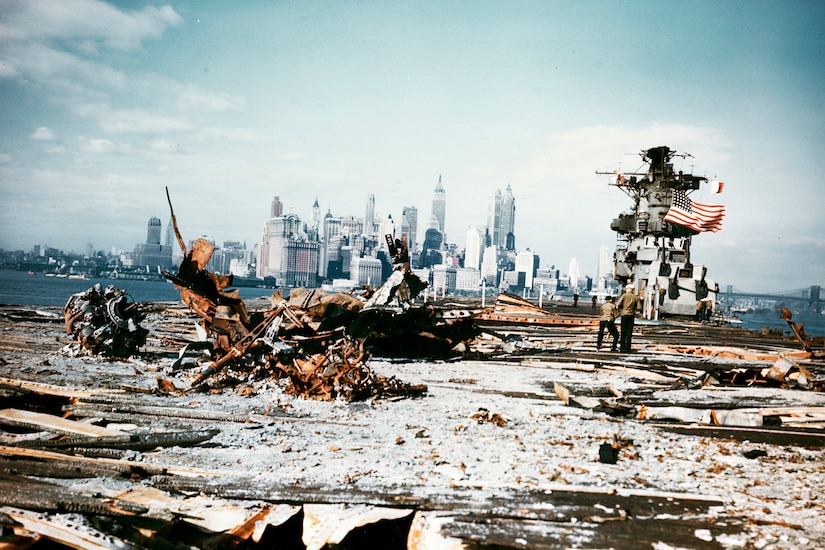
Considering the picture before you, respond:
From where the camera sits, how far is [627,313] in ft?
50.1

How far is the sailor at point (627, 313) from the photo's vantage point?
1513 centimetres

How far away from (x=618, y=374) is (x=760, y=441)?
5181 mm

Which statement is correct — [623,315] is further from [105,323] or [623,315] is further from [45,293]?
[45,293]

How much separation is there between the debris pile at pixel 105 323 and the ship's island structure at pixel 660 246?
32579mm

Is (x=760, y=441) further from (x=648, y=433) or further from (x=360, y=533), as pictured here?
(x=360, y=533)

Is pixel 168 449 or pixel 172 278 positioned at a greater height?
pixel 172 278

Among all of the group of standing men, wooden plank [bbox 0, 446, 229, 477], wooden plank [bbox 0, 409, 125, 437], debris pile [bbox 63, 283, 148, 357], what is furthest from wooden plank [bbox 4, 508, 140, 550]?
the group of standing men

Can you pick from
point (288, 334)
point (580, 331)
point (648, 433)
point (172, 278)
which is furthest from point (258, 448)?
point (580, 331)

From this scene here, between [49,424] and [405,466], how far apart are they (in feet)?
13.4

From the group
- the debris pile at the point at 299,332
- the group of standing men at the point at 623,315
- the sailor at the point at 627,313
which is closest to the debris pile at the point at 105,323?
the debris pile at the point at 299,332

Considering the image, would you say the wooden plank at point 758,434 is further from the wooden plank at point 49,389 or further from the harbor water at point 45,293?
the harbor water at point 45,293

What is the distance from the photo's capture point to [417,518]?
13.3 feet

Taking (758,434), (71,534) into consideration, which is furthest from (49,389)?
(758,434)

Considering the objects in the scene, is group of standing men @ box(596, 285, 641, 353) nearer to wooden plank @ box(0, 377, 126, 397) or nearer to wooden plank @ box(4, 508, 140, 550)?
wooden plank @ box(0, 377, 126, 397)
